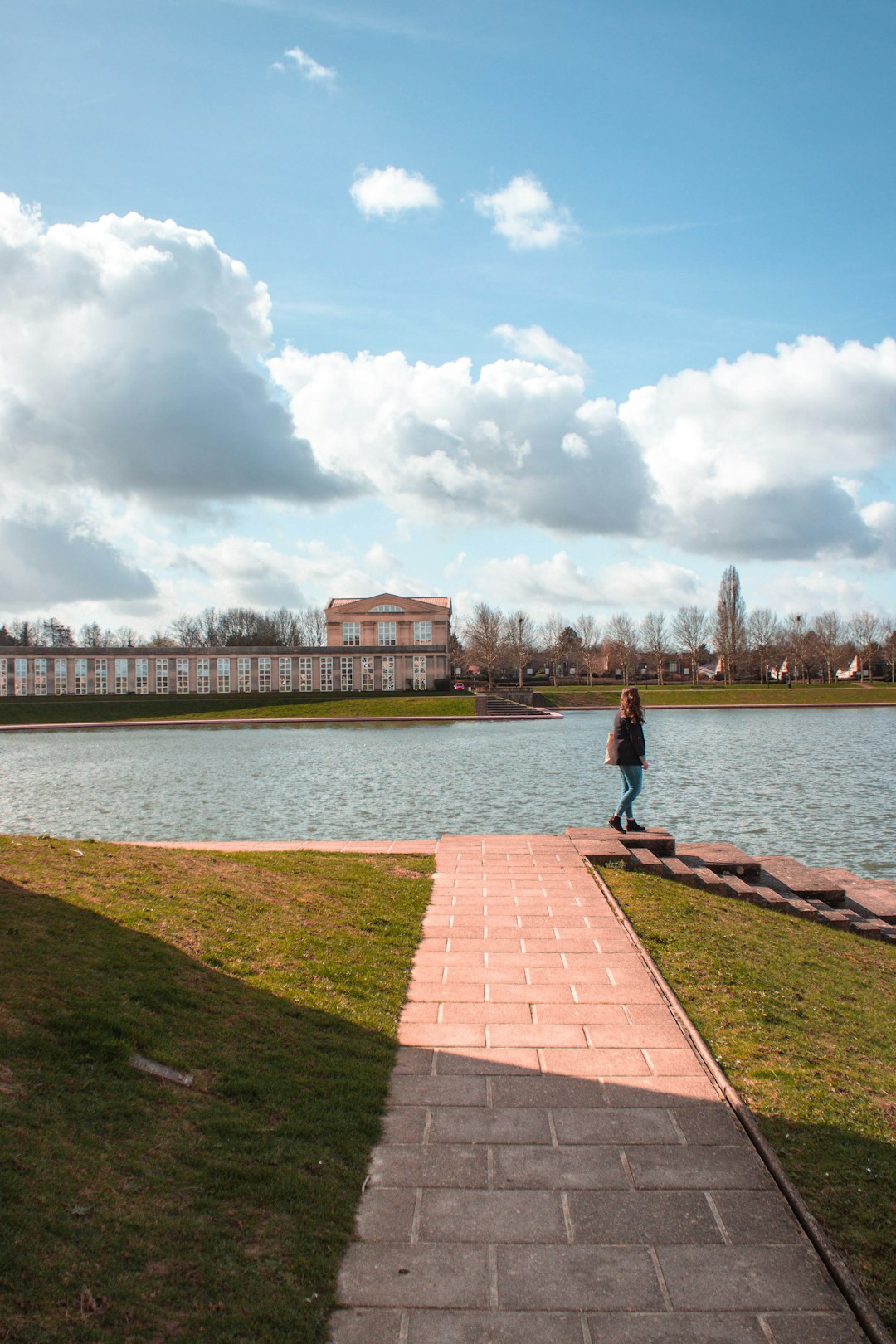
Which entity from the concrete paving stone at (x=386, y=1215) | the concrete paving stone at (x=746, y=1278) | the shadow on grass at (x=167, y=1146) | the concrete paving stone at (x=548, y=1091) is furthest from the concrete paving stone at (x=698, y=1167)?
the shadow on grass at (x=167, y=1146)

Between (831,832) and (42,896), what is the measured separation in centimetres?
1218

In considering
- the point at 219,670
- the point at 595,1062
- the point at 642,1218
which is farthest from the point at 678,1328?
the point at 219,670

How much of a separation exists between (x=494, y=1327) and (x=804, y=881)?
8.13m

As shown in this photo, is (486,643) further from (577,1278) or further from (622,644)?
(577,1278)

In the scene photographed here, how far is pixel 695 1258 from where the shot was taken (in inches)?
125

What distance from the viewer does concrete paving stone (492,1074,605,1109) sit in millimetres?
4375

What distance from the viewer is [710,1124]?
4.15 metres

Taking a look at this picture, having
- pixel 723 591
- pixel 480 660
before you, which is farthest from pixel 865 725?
pixel 723 591

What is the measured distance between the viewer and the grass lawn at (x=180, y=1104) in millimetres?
2814

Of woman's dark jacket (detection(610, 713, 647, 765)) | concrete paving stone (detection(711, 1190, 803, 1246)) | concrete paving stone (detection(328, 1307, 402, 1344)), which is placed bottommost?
concrete paving stone (detection(711, 1190, 803, 1246))

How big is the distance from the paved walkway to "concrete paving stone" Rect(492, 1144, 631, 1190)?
1 cm

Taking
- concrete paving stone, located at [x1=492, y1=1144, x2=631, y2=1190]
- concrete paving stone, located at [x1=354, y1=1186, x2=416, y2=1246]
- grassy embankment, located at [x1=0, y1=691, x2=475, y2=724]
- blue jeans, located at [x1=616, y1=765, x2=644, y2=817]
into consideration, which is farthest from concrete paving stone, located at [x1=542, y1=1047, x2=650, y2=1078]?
grassy embankment, located at [x1=0, y1=691, x2=475, y2=724]

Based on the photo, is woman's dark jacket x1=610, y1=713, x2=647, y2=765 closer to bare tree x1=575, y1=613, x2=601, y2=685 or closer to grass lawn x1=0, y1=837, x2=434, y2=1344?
grass lawn x1=0, y1=837, x2=434, y2=1344

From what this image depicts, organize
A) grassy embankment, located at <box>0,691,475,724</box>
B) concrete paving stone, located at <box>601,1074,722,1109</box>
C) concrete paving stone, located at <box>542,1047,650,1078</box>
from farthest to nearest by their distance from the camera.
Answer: grassy embankment, located at <box>0,691,475,724</box>
concrete paving stone, located at <box>542,1047,650,1078</box>
concrete paving stone, located at <box>601,1074,722,1109</box>
